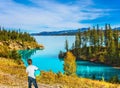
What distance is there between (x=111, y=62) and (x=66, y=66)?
77425mm

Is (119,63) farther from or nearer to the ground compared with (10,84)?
nearer to the ground

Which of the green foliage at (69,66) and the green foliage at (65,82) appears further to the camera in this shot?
the green foliage at (69,66)

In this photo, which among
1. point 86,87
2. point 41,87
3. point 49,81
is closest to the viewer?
point 41,87

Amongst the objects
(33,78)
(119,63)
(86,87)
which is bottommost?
(119,63)

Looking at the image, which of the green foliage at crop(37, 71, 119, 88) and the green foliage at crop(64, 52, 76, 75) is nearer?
the green foliage at crop(37, 71, 119, 88)

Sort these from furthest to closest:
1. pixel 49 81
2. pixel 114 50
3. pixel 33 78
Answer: pixel 114 50 < pixel 49 81 < pixel 33 78

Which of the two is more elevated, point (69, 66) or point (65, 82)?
point (65, 82)

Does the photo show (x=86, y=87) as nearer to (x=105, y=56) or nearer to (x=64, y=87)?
(x=64, y=87)

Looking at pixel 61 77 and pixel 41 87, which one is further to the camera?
pixel 61 77

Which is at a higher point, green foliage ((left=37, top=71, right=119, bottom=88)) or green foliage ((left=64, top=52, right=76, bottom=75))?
green foliage ((left=37, top=71, right=119, bottom=88))

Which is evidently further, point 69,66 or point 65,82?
point 69,66

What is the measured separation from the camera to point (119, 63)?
171500 millimetres

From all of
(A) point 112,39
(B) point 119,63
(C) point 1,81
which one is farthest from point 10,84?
(A) point 112,39

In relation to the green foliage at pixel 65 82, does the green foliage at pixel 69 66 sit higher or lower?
lower
